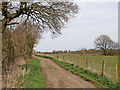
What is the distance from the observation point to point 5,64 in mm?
8305

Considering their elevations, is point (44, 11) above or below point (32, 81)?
above

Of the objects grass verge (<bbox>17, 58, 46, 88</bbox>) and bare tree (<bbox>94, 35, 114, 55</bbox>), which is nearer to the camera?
grass verge (<bbox>17, 58, 46, 88</bbox>)

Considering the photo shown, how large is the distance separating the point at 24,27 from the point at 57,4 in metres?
5.23

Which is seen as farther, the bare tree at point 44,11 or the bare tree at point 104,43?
the bare tree at point 104,43

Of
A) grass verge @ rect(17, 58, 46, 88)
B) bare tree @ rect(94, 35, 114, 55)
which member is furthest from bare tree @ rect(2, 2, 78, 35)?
bare tree @ rect(94, 35, 114, 55)

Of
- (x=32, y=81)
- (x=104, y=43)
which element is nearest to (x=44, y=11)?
(x=32, y=81)

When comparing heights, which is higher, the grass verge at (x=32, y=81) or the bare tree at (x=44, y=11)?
the bare tree at (x=44, y=11)

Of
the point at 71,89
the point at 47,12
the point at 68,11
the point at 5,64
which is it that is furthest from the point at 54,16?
the point at 71,89

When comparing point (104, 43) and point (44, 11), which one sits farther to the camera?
point (104, 43)

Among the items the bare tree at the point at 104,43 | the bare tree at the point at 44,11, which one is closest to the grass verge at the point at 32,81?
the bare tree at the point at 44,11

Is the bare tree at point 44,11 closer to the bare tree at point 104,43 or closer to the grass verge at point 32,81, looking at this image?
the grass verge at point 32,81

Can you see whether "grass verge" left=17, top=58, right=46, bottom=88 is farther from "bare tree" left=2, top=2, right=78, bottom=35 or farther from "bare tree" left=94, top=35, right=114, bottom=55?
"bare tree" left=94, top=35, right=114, bottom=55

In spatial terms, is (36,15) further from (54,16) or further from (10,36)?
(10,36)

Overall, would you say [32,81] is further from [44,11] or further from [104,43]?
[104,43]
